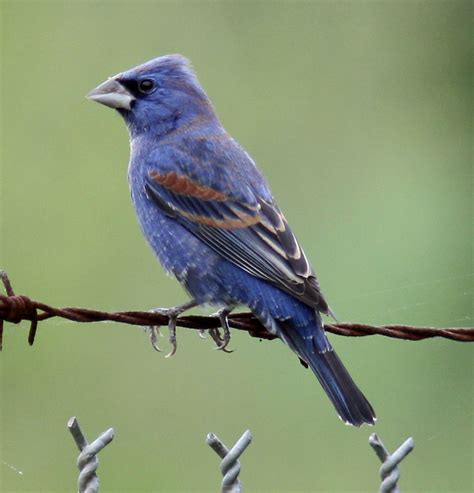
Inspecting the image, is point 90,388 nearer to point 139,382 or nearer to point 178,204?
point 139,382

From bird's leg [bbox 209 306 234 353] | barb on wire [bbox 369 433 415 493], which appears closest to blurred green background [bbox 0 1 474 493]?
bird's leg [bbox 209 306 234 353]

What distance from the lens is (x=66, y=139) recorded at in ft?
32.4

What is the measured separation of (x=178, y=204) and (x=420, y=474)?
3.07 metres

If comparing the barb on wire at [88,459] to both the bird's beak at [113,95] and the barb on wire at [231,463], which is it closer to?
the barb on wire at [231,463]

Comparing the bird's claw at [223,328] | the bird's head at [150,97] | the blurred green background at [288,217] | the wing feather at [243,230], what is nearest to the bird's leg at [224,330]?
the bird's claw at [223,328]

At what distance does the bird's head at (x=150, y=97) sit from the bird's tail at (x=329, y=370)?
1.41m

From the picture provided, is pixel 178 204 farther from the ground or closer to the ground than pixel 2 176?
farther from the ground

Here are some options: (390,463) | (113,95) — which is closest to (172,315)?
(390,463)

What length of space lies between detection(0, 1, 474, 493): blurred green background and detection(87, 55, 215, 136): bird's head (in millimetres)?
2440

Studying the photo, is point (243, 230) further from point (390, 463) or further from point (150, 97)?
point (390, 463)

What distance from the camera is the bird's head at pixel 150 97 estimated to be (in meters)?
5.96

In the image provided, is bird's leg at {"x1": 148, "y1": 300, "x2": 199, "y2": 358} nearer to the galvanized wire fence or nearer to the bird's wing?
the bird's wing

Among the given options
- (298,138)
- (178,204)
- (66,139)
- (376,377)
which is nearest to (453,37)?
(298,138)

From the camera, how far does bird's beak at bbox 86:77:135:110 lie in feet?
19.6
